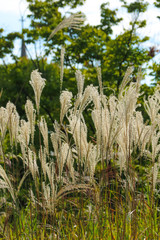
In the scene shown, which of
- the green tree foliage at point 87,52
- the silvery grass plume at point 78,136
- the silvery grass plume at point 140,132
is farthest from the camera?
the green tree foliage at point 87,52

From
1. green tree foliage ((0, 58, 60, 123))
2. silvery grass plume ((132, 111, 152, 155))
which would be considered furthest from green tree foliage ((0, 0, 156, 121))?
silvery grass plume ((132, 111, 152, 155))

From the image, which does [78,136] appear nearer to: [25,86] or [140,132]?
[140,132]

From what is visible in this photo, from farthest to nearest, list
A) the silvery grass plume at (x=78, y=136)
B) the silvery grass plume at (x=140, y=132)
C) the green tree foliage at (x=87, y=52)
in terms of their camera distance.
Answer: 1. the green tree foliage at (x=87, y=52)
2. the silvery grass plume at (x=140, y=132)
3. the silvery grass plume at (x=78, y=136)

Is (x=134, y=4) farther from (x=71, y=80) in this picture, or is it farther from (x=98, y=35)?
(x=71, y=80)

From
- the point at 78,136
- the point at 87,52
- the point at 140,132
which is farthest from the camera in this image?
the point at 87,52

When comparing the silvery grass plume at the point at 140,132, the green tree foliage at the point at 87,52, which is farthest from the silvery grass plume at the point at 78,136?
the green tree foliage at the point at 87,52

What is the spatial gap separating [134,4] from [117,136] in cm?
613

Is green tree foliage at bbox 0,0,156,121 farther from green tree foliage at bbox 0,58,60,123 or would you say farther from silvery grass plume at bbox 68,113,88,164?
silvery grass plume at bbox 68,113,88,164

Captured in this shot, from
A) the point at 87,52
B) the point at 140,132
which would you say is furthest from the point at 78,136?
the point at 87,52

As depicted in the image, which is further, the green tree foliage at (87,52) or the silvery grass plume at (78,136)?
the green tree foliage at (87,52)

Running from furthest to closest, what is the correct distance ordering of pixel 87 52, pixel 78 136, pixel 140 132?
1. pixel 87 52
2. pixel 140 132
3. pixel 78 136

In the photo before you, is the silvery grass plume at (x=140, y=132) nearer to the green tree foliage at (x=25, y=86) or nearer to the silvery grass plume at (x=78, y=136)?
the silvery grass plume at (x=78, y=136)

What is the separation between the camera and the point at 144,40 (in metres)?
7.36

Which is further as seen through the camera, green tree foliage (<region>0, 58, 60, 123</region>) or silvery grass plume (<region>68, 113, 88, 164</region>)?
green tree foliage (<region>0, 58, 60, 123</region>)
